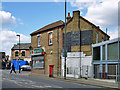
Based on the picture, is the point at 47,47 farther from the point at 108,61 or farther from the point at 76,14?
the point at 108,61

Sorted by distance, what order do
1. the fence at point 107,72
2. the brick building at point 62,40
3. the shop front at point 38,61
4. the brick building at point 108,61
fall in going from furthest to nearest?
the shop front at point 38,61
the brick building at point 62,40
the brick building at point 108,61
the fence at point 107,72

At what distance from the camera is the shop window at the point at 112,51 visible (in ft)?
69.2

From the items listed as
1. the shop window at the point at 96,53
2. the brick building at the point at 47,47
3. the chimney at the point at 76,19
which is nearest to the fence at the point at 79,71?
the shop window at the point at 96,53

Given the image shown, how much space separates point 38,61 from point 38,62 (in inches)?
7.0

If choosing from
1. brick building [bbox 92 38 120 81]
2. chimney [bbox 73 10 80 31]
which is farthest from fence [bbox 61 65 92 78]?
chimney [bbox 73 10 80 31]

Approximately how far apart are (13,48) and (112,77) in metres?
51.0

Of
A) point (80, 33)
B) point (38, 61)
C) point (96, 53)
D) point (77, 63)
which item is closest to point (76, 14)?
point (80, 33)

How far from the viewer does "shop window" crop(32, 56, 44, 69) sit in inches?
1291

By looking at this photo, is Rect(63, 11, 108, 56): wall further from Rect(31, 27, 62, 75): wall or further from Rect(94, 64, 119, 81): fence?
Rect(94, 64, 119, 81): fence

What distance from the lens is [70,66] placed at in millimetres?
27000

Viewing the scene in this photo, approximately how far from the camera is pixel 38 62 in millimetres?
34031

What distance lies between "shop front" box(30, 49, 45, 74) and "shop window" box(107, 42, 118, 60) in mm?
12842

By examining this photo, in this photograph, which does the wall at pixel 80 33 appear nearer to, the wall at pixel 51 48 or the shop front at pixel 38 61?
the wall at pixel 51 48

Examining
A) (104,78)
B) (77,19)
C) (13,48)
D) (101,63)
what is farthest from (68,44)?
(13,48)
